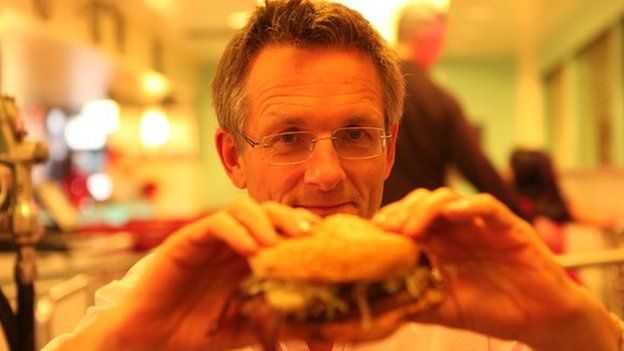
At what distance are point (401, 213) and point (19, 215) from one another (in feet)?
2.92

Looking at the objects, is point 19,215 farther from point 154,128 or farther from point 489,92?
point 489,92

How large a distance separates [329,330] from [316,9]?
2.11 feet

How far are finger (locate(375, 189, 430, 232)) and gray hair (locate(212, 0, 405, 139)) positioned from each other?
41 centimetres

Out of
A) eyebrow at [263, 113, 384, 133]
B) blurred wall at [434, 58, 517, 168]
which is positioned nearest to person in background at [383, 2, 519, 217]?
eyebrow at [263, 113, 384, 133]

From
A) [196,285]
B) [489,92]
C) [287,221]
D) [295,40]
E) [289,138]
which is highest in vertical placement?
[489,92]

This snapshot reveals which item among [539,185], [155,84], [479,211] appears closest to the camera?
[479,211]

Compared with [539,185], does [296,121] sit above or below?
above

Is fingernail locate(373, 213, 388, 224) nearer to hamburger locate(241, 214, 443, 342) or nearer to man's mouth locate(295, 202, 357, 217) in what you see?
hamburger locate(241, 214, 443, 342)

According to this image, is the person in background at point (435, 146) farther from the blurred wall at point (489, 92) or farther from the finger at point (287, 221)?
the blurred wall at point (489, 92)

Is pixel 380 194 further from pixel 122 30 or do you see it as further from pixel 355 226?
pixel 122 30

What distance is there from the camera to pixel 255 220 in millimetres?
828

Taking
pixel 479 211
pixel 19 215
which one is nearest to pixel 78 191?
pixel 19 215

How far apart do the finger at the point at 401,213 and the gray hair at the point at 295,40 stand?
1.33 ft

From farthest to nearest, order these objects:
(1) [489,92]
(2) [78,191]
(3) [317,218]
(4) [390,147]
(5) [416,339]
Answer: (1) [489,92], (2) [78,191], (4) [390,147], (5) [416,339], (3) [317,218]
